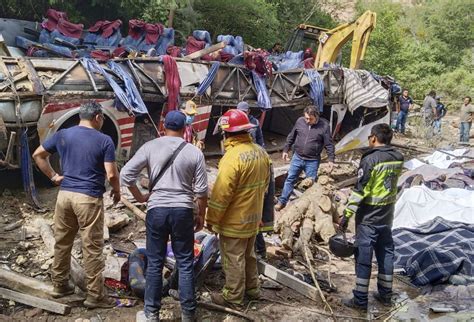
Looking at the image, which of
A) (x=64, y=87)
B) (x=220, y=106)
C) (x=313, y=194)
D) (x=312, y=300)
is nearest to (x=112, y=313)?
(x=312, y=300)

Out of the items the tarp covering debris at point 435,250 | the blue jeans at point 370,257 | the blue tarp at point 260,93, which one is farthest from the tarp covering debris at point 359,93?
the blue jeans at point 370,257

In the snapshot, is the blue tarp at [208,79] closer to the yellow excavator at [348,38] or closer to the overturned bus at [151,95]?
the overturned bus at [151,95]

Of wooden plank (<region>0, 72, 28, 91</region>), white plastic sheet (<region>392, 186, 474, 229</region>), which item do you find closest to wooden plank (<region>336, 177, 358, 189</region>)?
white plastic sheet (<region>392, 186, 474, 229</region>)

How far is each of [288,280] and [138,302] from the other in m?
1.40

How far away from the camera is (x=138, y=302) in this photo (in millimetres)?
4188

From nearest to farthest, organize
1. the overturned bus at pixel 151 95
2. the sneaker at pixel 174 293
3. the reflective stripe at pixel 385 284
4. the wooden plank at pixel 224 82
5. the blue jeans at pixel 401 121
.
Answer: the sneaker at pixel 174 293 < the reflective stripe at pixel 385 284 < the overturned bus at pixel 151 95 < the wooden plank at pixel 224 82 < the blue jeans at pixel 401 121

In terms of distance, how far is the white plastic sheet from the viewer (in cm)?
686

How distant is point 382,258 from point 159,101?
5.05 meters

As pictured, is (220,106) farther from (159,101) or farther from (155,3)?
(155,3)

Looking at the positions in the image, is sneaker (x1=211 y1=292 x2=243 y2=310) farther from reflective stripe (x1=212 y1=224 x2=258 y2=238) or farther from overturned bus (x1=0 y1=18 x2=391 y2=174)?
overturned bus (x1=0 y1=18 x2=391 y2=174)

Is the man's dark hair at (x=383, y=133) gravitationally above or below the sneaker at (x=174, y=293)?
above

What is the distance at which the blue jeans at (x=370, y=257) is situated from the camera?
4.47m

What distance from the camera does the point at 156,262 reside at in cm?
372

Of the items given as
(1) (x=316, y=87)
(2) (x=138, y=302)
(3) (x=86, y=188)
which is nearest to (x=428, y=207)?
(2) (x=138, y=302)
